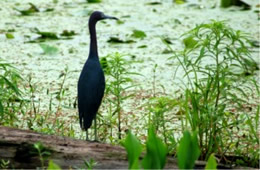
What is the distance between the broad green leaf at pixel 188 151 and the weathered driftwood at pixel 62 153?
0.52 m

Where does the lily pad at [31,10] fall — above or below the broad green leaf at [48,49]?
above

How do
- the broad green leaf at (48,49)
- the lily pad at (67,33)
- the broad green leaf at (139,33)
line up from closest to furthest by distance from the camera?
the broad green leaf at (48,49) → the broad green leaf at (139,33) → the lily pad at (67,33)

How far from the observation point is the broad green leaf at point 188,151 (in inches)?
81.2

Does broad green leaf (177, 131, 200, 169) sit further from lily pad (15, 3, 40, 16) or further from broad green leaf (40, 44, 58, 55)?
lily pad (15, 3, 40, 16)

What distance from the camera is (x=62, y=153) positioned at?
8.67 feet

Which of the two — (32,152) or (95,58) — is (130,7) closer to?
(95,58)

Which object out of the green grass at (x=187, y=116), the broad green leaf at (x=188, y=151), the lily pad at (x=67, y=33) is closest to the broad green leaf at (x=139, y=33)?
the lily pad at (x=67, y=33)

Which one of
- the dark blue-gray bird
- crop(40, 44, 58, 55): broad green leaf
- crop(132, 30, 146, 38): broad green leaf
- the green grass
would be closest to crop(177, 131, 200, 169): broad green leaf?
the green grass

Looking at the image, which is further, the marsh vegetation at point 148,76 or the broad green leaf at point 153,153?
the marsh vegetation at point 148,76

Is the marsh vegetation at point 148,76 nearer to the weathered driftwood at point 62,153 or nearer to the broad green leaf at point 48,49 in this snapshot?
the broad green leaf at point 48,49

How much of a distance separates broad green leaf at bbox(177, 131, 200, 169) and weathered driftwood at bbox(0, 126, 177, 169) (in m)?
0.52

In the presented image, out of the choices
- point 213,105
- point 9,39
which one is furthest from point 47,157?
point 9,39

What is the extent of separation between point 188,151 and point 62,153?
0.72m

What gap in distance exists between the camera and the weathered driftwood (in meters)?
2.61
